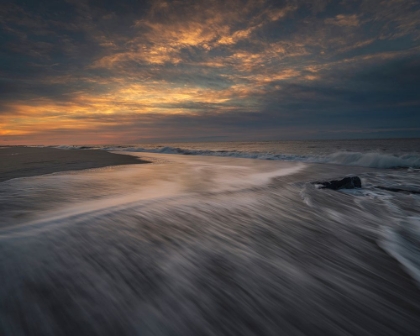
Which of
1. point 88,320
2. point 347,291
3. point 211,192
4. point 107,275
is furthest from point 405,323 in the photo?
point 211,192

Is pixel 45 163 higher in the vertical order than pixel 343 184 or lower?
higher

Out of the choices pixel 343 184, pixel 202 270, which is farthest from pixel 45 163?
pixel 343 184

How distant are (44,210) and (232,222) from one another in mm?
2616

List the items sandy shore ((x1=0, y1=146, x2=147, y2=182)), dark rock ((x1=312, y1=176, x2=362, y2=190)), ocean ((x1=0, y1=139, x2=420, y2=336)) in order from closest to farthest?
ocean ((x1=0, y1=139, x2=420, y2=336)) < dark rock ((x1=312, y1=176, x2=362, y2=190)) < sandy shore ((x1=0, y1=146, x2=147, y2=182))

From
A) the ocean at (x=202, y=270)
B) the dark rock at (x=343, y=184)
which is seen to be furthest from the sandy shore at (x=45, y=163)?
the dark rock at (x=343, y=184)

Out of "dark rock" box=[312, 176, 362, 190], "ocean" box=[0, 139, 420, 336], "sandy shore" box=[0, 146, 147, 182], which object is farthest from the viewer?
"sandy shore" box=[0, 146, 147, 182]

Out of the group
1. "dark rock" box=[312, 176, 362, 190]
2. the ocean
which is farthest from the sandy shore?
"dark rock" box=[312, 176, 362, 190]

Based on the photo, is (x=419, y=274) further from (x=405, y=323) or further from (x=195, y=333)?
(x=195, y=333)

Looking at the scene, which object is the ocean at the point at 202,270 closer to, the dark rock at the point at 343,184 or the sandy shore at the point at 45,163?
the dark rock at the point at 343,184

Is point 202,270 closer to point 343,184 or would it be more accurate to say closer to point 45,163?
point 343,184

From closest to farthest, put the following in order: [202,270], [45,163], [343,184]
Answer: [202,270]
[343,184]
[45,163]

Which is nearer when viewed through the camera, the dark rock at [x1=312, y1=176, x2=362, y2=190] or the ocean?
the ocean

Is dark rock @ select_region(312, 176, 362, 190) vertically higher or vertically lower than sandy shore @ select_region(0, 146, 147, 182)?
lower

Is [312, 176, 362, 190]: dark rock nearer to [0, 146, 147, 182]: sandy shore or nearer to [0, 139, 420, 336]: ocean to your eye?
[0, 139, 420, 336]: ocean
